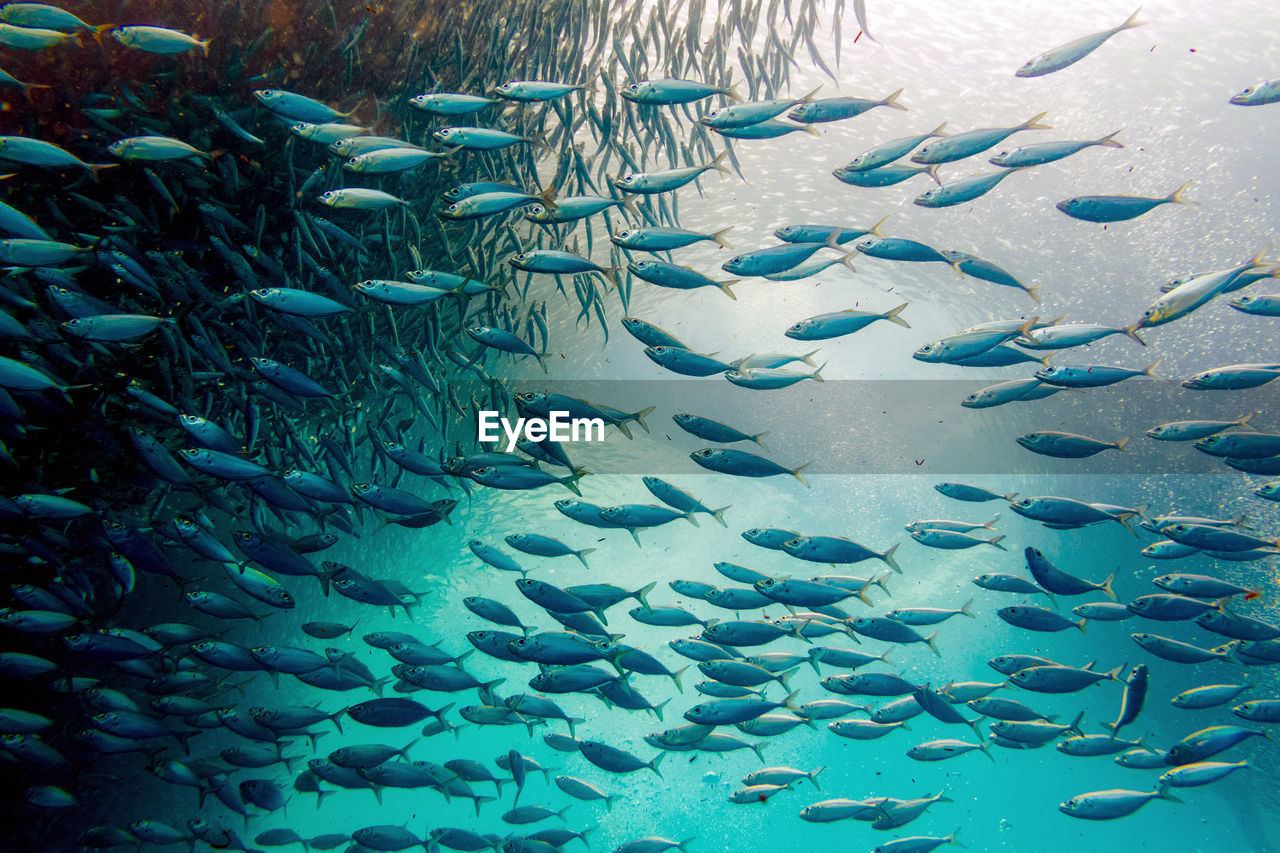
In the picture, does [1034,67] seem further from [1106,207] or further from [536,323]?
[536,323]

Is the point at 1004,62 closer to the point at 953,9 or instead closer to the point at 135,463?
the point at 953,9

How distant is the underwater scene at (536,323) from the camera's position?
383cm

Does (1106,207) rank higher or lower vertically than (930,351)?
higher

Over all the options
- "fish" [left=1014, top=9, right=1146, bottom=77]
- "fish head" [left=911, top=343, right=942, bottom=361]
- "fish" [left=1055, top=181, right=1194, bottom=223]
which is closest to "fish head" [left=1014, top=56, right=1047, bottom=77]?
"fish" [left=1014, top=9, right=1146, bottom=77]

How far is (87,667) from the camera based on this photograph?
280 inches

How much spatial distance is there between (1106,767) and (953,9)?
30945 millimetres

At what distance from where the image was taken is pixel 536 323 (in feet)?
18.9

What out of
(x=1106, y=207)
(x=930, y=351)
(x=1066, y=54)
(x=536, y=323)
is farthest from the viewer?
(x=536, y=323)

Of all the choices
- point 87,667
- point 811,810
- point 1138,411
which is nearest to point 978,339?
point 811,810

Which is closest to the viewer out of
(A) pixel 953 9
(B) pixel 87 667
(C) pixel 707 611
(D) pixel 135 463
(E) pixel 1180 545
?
(E) pixel 1180 545

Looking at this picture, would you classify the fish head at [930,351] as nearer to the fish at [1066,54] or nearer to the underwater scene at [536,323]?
the underwater scene at [536,323]

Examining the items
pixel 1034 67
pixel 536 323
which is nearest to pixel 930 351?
pixel 1034 67

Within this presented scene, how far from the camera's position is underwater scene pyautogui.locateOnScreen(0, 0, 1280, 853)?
3.83 meters

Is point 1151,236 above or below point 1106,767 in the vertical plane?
above
